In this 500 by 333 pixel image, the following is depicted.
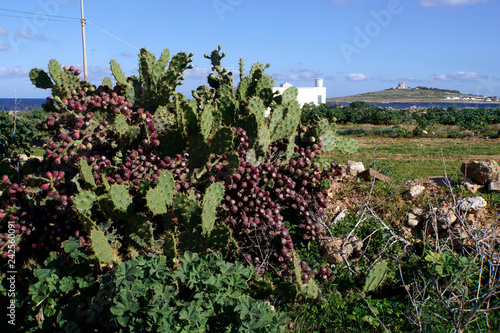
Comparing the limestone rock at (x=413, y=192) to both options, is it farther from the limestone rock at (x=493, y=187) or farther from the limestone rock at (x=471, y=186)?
the limestone rock at (x=493, y=187)

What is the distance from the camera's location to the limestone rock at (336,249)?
4426 mm

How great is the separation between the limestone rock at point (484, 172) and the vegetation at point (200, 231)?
5.51ft

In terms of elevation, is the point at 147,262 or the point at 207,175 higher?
the point at 207,175

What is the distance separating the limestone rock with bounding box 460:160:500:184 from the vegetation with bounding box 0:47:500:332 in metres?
1.68

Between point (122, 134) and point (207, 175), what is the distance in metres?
1.08

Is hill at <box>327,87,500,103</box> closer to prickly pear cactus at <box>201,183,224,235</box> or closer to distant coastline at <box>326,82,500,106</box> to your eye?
distant coastline at <box>326,82,500,106</box>

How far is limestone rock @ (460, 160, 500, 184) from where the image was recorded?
5.88m

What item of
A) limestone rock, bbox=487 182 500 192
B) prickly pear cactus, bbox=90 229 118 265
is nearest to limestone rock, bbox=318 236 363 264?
prickly pear cactus, bbox=90 229 118 265

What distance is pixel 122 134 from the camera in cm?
448

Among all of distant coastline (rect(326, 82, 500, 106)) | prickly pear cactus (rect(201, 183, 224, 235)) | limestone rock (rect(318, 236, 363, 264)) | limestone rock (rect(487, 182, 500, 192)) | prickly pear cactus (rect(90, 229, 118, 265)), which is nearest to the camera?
prickly pear cactus (rect(90, 229, 118, 265))

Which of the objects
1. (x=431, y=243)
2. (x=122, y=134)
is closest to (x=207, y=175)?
(x=122, y=134)

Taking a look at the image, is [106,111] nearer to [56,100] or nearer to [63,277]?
[56,100]

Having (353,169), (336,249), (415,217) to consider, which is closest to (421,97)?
(353,169)

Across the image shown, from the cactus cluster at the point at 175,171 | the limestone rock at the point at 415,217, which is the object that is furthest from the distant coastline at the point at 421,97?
the cactus cluster at the point at 175,171
